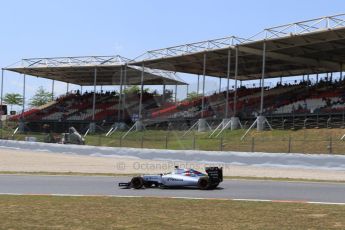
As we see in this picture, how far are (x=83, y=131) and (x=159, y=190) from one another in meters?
37.9

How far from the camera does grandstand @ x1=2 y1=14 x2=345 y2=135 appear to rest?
37812 mm

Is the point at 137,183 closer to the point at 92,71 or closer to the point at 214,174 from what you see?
the point at 214,174

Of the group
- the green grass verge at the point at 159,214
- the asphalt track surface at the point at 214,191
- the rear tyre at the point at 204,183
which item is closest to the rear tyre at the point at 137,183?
the asphalt track surface at the point at 214,191

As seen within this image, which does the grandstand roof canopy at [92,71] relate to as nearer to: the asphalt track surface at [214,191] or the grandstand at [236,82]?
the grandstand at [236,82]

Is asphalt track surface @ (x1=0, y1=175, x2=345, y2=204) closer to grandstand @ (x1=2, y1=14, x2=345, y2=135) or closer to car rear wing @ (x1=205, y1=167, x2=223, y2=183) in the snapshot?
car rear wing @ (x1=205, y1=167, x2=223, y2=183)

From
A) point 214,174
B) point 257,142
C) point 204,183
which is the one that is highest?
point 257,142

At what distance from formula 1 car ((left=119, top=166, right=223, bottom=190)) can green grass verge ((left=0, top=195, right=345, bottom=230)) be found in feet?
11.1

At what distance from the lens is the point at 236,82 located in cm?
4247

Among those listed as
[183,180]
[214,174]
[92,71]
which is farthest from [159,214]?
[92,71]

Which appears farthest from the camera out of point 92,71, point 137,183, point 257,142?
point 92,71

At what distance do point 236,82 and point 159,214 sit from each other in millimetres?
32567

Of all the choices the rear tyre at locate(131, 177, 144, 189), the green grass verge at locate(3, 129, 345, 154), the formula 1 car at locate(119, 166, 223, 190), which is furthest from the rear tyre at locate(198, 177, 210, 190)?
the green grass verge at locate(3, 129, 345, 154)

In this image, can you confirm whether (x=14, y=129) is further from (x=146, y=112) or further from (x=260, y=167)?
(x=260, y=167)

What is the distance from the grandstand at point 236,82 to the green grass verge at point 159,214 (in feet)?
77.3
